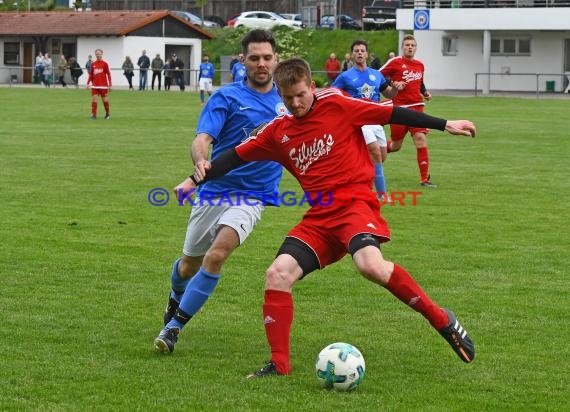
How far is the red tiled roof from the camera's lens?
57.7 meters

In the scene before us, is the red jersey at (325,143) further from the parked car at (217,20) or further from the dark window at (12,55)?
the parked car at (217,20)

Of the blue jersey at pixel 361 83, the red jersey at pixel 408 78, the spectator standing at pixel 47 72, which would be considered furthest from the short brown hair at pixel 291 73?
the spectator standing at pixel 47 72

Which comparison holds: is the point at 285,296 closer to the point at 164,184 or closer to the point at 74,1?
the point at 164,184

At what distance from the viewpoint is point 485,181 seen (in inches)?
635

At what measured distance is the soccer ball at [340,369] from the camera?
581cm

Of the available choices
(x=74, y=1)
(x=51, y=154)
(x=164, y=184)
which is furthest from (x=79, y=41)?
(x=164, y=184)

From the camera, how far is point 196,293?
673cm

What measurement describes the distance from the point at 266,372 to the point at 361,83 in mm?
8614

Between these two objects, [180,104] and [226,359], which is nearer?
[226,359]

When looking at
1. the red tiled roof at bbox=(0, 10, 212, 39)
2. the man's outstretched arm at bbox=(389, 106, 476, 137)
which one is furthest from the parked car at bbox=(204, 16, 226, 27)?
→ the man's outstretched arm at bbox=(389, 106, 476, 137)

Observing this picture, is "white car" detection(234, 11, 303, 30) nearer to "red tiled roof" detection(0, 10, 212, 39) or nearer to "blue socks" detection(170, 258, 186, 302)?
"red tiled roof" detection(0, 10, 212, 39)

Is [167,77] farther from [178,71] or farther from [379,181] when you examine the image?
[379,181]

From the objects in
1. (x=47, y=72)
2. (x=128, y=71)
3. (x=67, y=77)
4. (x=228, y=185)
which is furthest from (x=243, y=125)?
(x=67, y=77)

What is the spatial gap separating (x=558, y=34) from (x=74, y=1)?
40139 millimetres
